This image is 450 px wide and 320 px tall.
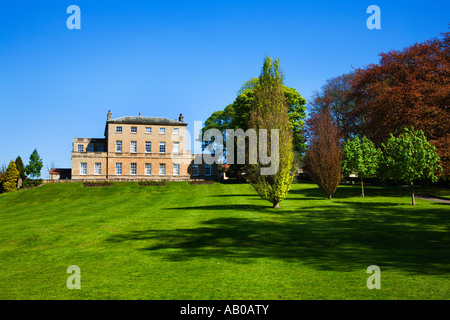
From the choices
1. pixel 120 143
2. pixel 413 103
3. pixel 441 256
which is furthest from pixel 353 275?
pixel 120 143

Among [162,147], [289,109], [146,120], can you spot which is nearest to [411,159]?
[289,109]

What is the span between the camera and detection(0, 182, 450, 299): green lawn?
779cm

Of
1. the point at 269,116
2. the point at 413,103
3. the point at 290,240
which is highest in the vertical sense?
the point at 413,103

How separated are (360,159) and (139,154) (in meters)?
37.7

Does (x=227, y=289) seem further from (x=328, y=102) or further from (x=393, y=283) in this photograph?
(x=328, y=102)

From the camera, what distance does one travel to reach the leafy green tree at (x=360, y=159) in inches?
1218

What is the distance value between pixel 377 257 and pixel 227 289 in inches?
240

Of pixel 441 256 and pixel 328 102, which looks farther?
pixel 328 102

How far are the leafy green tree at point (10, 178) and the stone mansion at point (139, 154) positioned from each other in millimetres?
9903

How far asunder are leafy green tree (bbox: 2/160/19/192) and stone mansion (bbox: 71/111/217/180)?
990 centimetres

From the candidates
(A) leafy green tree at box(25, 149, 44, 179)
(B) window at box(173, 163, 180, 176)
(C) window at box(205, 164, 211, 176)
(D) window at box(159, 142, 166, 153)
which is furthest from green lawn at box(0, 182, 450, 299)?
(A) leafy green tree at box(25, 149, 44, 179)

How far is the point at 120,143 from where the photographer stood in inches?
2233

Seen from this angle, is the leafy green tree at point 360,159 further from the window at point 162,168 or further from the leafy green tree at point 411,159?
the window at point 162,168
